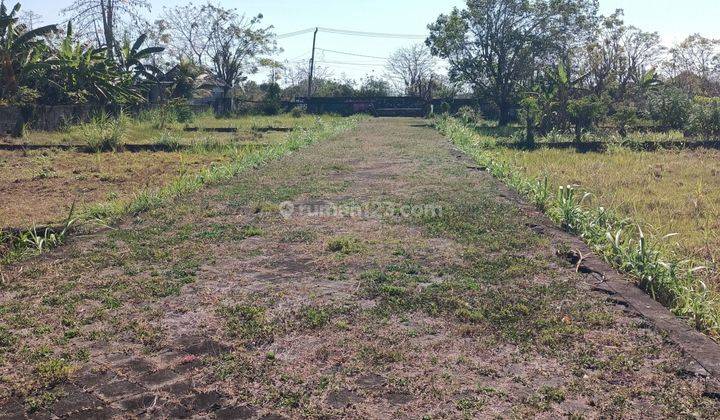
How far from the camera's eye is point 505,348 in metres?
3.02

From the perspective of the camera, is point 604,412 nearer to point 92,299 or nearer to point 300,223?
point 92,299

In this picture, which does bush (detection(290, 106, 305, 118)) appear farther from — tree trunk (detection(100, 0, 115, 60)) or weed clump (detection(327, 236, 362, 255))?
weed clump (detection(327, 236, 362, 255))

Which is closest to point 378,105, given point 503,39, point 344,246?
point 503,39

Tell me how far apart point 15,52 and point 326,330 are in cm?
1688

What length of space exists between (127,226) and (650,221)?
5018mm

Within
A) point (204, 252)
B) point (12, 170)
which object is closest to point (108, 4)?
point (12, 170)

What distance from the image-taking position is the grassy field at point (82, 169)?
6992 millimetres

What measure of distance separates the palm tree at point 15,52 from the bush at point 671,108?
682 inches

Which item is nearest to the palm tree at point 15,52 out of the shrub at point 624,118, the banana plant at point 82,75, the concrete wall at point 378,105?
the banana plant at point 82,75

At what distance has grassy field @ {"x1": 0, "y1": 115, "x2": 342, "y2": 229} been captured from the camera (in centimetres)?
699

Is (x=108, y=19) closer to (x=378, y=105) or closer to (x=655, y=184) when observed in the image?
(x=378, y=105)

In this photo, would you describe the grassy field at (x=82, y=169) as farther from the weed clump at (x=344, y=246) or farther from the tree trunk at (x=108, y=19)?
the tree trunk at (x=108, y=19)

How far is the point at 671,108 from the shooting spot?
16.7m

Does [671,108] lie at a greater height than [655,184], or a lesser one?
greater
